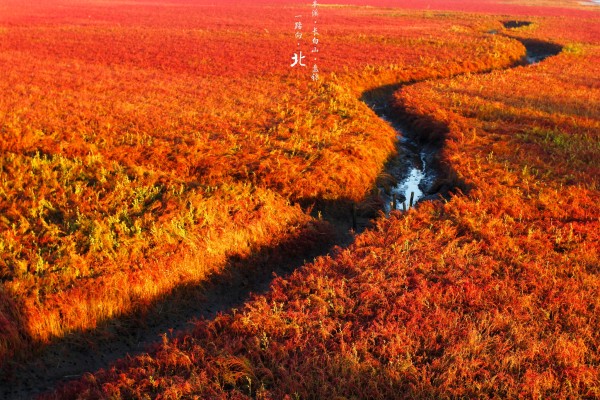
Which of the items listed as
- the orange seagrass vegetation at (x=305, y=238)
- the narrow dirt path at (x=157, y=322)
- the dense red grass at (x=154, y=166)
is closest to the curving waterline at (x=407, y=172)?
the orange seagrass vegetation at (x=305, y=238)

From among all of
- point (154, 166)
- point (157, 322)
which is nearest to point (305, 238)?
point (157, 322)

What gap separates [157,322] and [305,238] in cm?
372

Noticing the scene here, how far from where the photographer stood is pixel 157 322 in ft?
26.0

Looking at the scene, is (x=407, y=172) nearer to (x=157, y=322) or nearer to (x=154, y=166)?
(x=154, y=166)

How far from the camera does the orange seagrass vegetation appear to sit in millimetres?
5848

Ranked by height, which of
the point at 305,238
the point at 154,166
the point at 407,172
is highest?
the point at 154,166

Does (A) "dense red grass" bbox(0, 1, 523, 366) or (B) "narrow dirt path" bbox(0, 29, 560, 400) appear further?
(A) "dense red grass" bbox(0, 1, 523, 366)

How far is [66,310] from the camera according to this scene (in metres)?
7.16

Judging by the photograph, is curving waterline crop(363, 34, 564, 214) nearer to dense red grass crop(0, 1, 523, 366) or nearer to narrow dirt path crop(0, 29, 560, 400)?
dense red grass crop(0, 1, 523, 366)

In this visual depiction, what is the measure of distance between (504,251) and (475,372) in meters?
3.62

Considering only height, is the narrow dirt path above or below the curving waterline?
below

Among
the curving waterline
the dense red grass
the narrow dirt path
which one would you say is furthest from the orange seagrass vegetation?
the curving waterline

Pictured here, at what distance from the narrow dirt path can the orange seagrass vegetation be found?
234mm

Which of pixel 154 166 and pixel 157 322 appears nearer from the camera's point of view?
pixel 157 322
